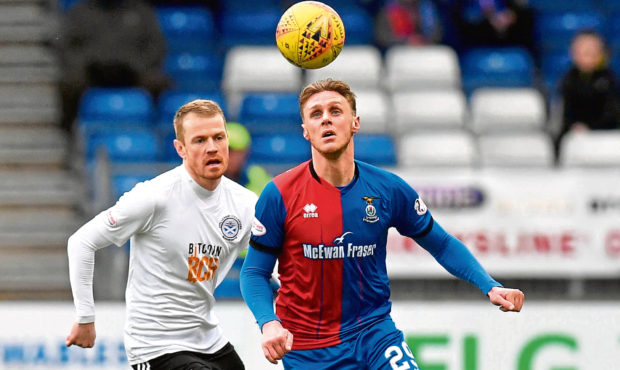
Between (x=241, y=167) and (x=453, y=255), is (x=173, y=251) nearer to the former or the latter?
(x=453, y=255)

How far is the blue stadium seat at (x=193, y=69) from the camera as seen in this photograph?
12.0m

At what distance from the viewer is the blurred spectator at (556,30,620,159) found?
34.8 ft

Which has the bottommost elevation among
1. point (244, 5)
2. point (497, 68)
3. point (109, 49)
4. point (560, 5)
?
point (497, 68)

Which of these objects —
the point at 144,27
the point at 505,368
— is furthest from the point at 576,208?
the point at 144,27

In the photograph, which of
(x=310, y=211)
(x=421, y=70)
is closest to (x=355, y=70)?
(x=421, y=70)

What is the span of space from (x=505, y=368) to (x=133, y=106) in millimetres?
4760

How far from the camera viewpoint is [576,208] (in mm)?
9516

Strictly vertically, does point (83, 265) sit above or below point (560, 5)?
below

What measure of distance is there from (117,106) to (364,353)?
6.67m

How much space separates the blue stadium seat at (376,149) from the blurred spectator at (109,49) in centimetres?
227

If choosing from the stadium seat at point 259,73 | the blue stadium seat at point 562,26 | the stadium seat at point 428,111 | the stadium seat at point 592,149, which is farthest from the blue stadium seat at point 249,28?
the stadium seat at point 592,149

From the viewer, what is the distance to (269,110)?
1126 centimetres

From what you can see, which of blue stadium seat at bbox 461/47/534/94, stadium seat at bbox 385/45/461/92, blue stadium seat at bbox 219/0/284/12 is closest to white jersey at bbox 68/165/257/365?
stadium seat at bbox 385/45/461/92

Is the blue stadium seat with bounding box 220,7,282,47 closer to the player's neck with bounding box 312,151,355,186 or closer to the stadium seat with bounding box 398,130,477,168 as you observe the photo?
the stadium seat with bounding box 398,130,477,168
